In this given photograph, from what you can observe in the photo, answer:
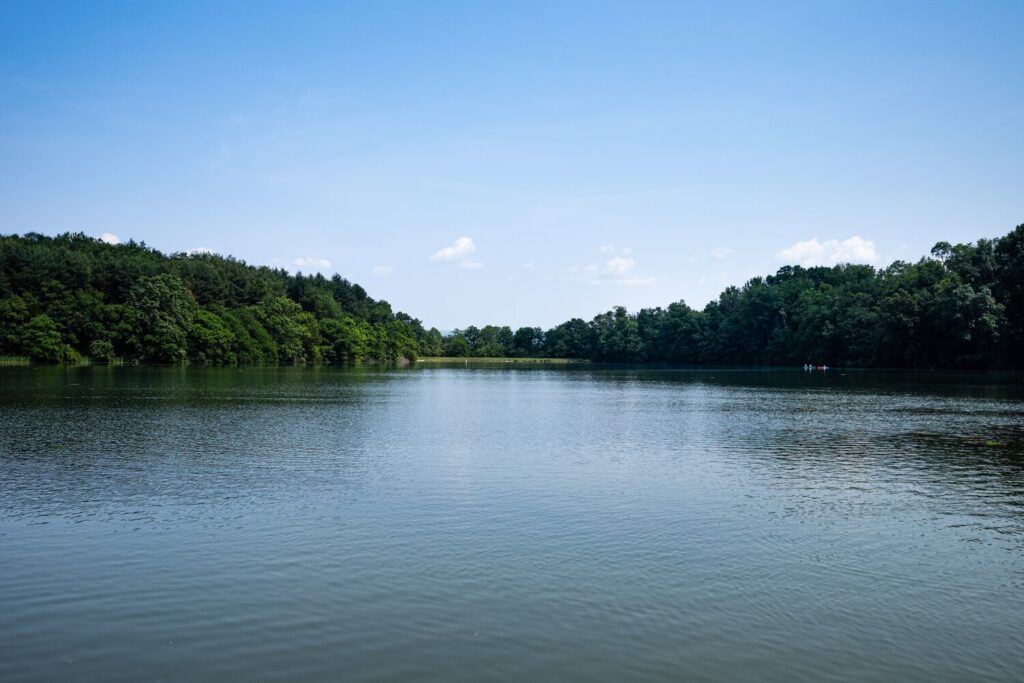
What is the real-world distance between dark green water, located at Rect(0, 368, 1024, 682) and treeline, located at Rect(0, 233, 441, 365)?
8435cm

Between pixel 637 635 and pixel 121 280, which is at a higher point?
pixel 121 280

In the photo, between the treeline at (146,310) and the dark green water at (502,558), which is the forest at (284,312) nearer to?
the treeline at (146,310)

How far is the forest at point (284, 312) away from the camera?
10400 centimetres

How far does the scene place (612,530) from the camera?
16.9 metres

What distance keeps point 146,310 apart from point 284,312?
127 feet

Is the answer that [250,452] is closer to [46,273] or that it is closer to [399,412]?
[399,412]

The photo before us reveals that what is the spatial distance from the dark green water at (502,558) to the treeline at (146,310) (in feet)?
277

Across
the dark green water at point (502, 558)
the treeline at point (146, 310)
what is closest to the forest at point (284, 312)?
the treeline at point (146, 310)

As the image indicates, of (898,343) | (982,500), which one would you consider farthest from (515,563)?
(898,343)

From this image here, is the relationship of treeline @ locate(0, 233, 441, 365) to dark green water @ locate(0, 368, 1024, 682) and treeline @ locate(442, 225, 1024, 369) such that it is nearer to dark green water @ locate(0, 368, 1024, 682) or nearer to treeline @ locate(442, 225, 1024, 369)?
dark green water @ locate(0, 368, 1024, 682)

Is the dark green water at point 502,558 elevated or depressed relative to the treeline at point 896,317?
depressed

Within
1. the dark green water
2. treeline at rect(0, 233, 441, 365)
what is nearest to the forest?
treeline at rect(0, 233, 441, 365)

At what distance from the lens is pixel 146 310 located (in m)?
113

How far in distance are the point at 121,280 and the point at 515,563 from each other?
393ft
